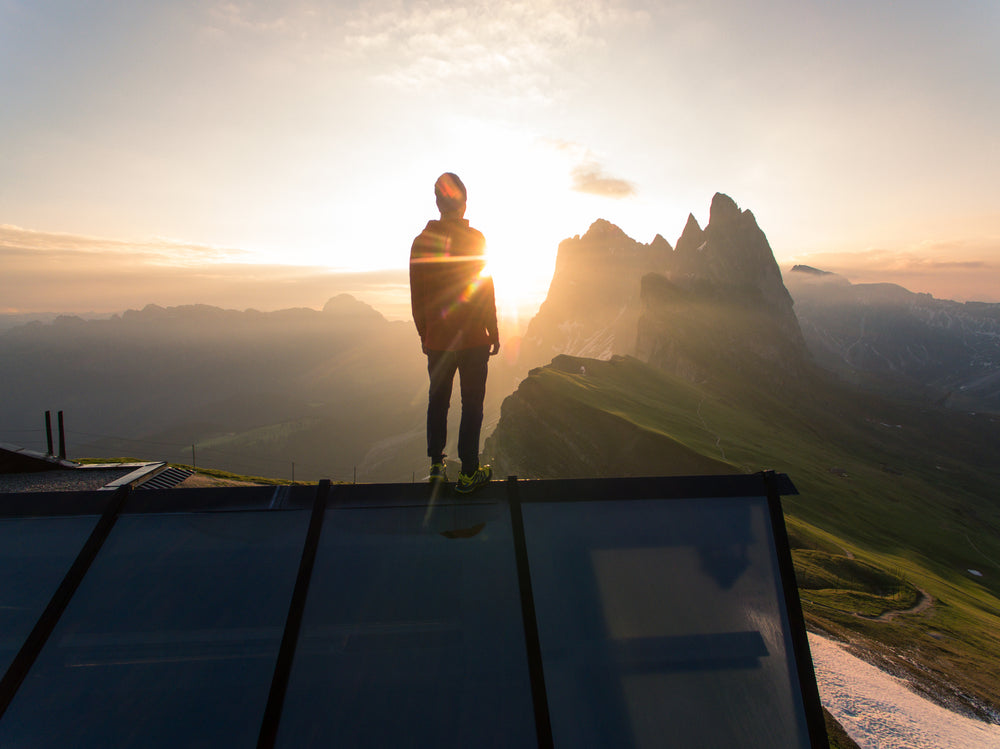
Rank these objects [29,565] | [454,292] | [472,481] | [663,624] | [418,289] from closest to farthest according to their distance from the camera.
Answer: [663,624], [29,565], [472,481], [454,292], [418,289]

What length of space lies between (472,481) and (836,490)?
99.3 metres

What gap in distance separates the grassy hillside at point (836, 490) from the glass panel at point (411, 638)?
36408 millimetres

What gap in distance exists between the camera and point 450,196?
6348 mm

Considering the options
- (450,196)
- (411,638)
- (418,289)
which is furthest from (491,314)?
(411,638)

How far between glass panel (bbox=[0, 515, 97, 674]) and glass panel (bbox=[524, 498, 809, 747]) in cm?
445

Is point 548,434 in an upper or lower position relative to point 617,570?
lower

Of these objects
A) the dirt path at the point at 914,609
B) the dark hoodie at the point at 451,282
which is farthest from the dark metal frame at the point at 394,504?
the dirt path at the point at 914,609

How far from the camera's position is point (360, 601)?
4281 mm

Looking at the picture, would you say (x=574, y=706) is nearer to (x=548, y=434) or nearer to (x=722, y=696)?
(x=722, y=696)

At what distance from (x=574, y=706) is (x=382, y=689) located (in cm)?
157

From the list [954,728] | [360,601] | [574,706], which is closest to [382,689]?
[360,601]

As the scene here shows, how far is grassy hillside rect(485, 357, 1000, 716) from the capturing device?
119 ft

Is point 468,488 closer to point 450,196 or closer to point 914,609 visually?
point 450,196

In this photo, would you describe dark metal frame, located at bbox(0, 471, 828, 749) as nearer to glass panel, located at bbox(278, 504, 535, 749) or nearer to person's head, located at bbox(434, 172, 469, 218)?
glass panel, located at bbox(278, 504, 535, 749)
